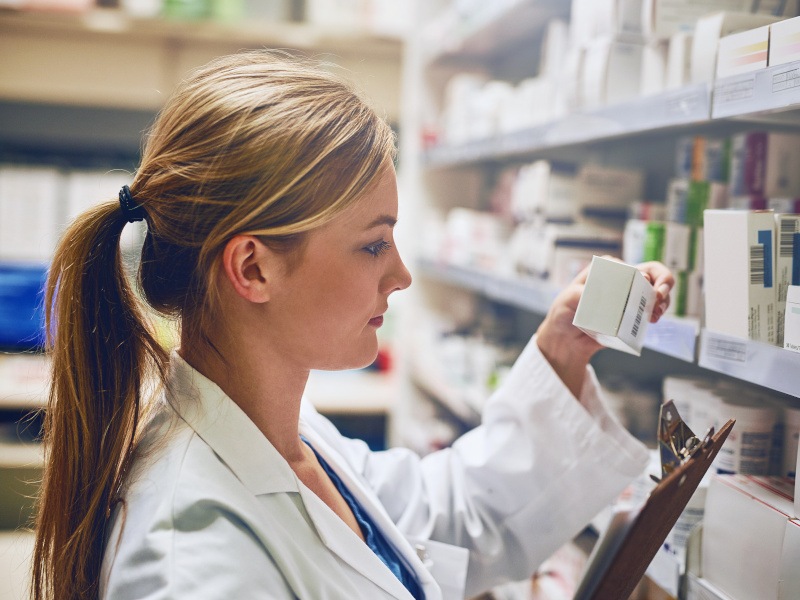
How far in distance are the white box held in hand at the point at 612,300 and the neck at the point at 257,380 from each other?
1.32 feet

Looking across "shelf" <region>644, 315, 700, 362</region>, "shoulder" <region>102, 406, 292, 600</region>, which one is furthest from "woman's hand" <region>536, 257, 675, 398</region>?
"shoulder" <region>102, 406, 292, 600</region>

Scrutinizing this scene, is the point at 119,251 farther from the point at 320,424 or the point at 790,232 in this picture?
the point at 790,232

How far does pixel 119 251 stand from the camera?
1.10 meters

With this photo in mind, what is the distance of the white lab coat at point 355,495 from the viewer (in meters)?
0.87

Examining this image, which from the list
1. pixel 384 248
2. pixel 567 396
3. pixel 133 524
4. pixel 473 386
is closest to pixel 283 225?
pixel 384 248

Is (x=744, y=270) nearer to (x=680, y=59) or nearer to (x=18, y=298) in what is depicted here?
(x=680, y=59)

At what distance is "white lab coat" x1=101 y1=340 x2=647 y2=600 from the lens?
0.87m

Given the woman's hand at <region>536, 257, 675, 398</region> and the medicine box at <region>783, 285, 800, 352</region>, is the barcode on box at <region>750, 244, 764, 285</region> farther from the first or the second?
the woman's hand at <region>536, 257, 675, 398</region>

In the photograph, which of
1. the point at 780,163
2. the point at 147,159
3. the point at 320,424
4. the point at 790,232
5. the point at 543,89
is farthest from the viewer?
the point at 543,89

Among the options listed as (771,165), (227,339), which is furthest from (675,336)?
(227,339)

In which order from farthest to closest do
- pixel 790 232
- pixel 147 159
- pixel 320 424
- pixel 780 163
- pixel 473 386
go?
pixel 473 386, pixel 320 424, pixel 780 163, pixel 147 159, pixel 790 232

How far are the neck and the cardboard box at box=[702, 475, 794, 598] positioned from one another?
0.59 m

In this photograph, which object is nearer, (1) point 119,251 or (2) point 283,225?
(2) point 283,225

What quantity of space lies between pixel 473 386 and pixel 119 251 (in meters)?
1.40
